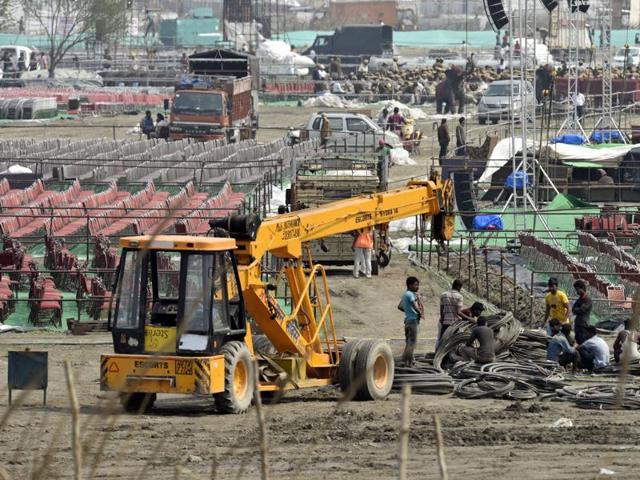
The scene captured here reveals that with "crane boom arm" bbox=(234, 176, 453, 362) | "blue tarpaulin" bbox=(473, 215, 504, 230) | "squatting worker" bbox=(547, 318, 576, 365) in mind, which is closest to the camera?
"crane boom arm" bbox=(234, 176, 453, 362)

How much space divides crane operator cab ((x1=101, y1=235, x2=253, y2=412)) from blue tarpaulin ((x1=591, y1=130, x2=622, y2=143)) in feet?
99.8

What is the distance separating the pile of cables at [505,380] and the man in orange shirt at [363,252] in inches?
334

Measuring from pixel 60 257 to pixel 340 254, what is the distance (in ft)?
18.0

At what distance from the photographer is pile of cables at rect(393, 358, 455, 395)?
16.2m

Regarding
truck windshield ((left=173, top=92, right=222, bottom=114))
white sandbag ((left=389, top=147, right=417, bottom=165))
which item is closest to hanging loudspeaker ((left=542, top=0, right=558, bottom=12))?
white sandbag ((left=389, top=147, right=417, bottom=165))

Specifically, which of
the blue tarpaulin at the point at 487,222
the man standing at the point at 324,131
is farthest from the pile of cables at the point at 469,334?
the man standing at the point at 324,131

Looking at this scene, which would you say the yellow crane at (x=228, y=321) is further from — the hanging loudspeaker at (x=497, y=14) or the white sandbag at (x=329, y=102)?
the white sandbag at (x=329, y=102)

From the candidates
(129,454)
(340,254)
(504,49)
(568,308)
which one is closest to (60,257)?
(340,254)

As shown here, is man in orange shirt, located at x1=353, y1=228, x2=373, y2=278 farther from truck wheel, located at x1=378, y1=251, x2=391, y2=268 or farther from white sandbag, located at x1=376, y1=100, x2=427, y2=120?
white sandbag, located at x1=376, y1=100, x2=427, y2=120

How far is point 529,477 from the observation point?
11023 mm

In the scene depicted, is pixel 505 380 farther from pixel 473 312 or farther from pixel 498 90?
pixel 498 90

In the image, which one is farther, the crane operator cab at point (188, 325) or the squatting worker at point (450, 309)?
the squatting worker at point (450, 309)

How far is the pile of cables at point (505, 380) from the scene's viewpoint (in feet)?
52.4

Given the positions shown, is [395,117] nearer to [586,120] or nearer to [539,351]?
[586,120]
